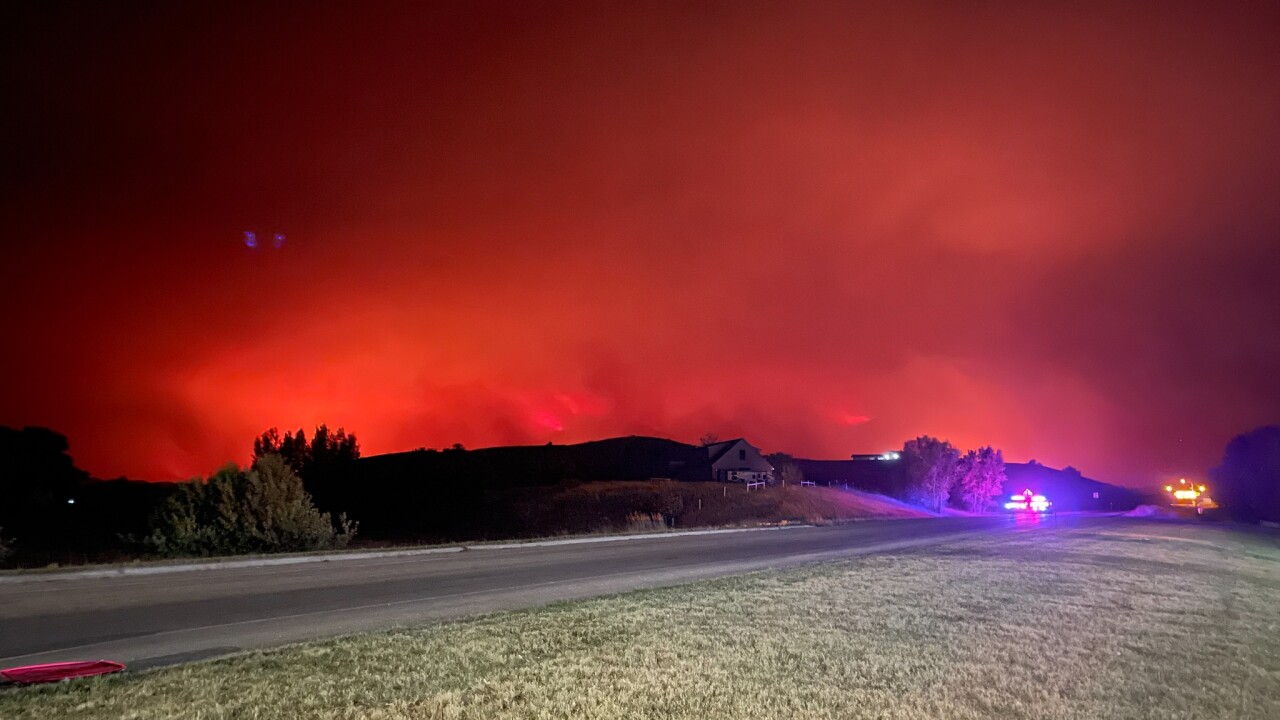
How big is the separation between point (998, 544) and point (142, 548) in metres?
29.4

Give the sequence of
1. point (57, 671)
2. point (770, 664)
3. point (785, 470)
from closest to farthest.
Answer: point (57, 671) < point (770, 664) < point (785, 470)

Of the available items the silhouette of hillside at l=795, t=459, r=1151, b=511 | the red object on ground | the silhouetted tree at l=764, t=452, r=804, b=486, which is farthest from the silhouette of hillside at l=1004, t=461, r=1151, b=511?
the red object on ground

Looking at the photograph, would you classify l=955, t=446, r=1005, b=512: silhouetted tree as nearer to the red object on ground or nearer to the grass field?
the grass field

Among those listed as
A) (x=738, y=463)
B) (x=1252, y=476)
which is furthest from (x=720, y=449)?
(x=1252, y=476)

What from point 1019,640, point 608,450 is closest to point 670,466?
point 608,450

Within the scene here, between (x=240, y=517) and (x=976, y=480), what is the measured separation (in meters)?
65.4

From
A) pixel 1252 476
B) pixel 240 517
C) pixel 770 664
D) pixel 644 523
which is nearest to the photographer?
pixel 770 664

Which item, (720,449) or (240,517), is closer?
(240,517)

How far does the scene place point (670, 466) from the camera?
110000 mm

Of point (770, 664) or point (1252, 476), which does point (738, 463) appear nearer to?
point (1252, 476)

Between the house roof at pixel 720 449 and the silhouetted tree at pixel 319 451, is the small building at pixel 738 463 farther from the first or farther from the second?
the silhouetted tree at pixel 319 451

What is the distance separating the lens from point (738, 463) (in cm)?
9875

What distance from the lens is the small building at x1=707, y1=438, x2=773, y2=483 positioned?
96.0 m

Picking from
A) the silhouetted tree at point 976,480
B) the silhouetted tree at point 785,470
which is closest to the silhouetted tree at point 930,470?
the silhouetted tree at point 976,480
